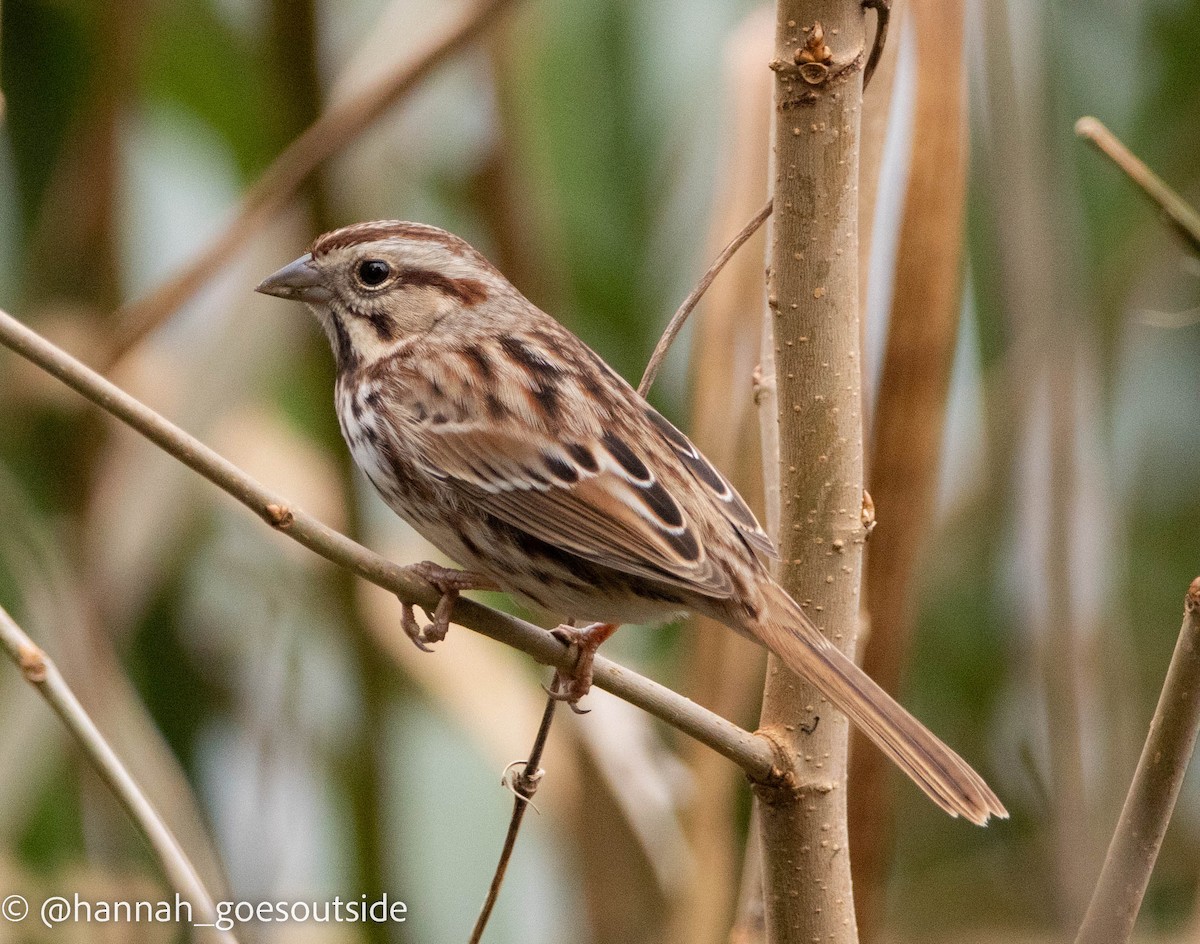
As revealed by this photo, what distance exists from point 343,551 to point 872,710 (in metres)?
0.63

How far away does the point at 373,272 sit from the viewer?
2506 mm

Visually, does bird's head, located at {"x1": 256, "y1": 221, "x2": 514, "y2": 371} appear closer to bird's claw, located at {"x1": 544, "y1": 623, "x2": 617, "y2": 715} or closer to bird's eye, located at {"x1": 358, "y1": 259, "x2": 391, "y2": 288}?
bird's eye, located at {"x1": 358, "y1": 259, "x2": 391, "y2": 288}

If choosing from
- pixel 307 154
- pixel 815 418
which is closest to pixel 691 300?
pixel 815 418

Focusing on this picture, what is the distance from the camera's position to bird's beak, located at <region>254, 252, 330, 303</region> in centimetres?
247

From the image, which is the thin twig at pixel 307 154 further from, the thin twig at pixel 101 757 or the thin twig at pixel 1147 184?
the thin twig at pixel 101 757

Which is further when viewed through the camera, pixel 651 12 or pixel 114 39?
pixel 651 12

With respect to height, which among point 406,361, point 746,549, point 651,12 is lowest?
point 746,549

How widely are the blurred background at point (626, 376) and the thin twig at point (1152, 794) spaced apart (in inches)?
33.1

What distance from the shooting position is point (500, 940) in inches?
134

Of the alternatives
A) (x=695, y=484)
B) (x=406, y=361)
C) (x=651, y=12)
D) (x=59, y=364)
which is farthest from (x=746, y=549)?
(x=651, y=12)

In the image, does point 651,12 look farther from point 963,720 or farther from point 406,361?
point 963,720

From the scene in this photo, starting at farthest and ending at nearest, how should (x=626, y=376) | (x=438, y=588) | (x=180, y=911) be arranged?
(x=626, y=376) < (x=180, y=911) < (x=438, y=588)

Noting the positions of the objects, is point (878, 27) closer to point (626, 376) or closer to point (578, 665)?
point (578, 665)

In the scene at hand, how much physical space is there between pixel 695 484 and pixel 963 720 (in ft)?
4.32
